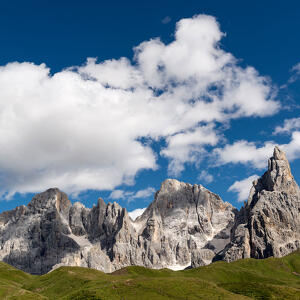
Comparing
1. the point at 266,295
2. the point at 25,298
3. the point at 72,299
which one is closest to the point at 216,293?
the point at 266,295

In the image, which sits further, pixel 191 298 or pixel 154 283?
pixel 154 283

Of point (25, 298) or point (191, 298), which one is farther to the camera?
point (25, 298)

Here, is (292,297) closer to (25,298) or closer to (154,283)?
(154,283)

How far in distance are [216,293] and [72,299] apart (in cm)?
6204

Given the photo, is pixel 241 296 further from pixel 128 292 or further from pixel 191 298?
pixel 128 292

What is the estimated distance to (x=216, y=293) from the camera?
18850cm

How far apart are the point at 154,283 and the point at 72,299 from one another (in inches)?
1435

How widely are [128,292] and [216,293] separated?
1478 inches

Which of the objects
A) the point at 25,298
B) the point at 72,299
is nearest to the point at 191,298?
the point at 72,299

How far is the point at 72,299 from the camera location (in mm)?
190875

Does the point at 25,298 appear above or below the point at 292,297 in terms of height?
above

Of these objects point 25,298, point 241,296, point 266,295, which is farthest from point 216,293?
point 25,298

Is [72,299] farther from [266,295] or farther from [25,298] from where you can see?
[266,295]

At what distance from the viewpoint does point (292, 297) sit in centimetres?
18938
